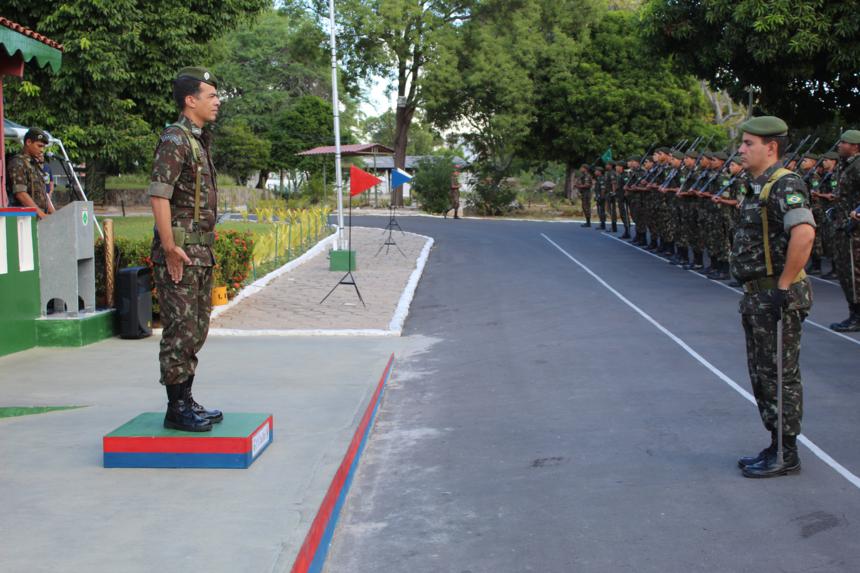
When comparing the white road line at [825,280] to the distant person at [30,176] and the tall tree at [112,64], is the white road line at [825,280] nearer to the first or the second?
the distant person at [30,176]

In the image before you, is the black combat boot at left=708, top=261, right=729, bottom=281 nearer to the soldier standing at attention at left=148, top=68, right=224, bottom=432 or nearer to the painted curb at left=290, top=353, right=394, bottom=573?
the painted curb at left=290, top=353, right=394, bottom=573

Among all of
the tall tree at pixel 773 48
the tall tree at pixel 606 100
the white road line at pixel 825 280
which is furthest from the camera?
the tall tree at pixel 606 100

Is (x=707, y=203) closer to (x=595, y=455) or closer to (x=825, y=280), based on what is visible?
(x=825, y=280)

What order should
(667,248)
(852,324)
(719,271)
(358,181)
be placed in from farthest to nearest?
1. (667,248)
2. (719,271)
3. (358,181)
4. (852,324)

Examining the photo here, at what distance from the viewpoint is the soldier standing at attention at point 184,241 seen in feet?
19.1

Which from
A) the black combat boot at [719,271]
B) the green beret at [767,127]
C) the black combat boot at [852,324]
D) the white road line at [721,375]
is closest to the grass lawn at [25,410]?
the green beret at [767,127]

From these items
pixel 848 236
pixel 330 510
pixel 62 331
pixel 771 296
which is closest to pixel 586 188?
pixel 848 236

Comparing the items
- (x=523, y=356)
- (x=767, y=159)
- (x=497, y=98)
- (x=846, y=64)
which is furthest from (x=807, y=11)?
(x=497, y=98)

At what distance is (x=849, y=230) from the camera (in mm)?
11906

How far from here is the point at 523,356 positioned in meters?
10.3

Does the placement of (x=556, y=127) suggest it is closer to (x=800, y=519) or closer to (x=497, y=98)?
(x=497, y=98)

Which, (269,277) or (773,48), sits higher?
(773,48)

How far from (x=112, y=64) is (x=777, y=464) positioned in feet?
69.1

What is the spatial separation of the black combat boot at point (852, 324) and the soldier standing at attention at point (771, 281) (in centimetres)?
609
